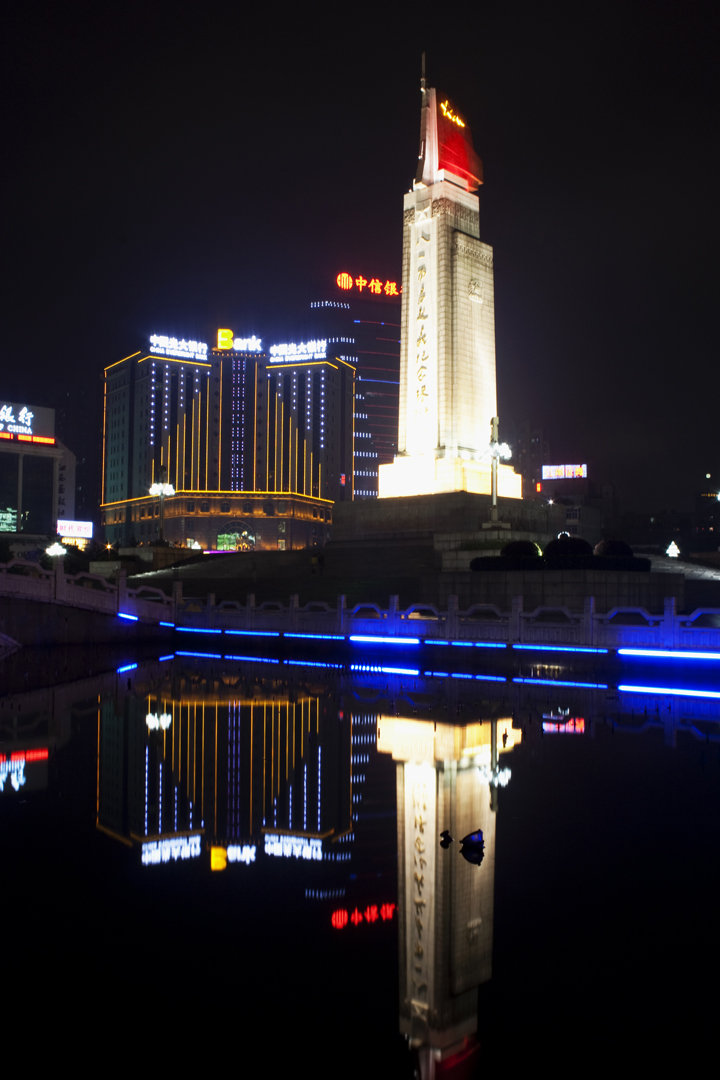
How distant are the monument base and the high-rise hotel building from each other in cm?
4900

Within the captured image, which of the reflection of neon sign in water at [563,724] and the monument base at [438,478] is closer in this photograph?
the reflection of neon sign in water at [563,724]

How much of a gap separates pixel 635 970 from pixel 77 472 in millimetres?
130339

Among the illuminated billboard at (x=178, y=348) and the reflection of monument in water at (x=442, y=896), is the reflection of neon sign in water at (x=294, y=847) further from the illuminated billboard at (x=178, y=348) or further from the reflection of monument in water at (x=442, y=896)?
the illuminated billboard at (x=178, y=348)

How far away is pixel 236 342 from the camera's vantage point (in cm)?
9256

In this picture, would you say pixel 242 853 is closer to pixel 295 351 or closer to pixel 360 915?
pixel 360 915

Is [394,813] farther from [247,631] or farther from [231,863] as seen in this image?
[247,631]

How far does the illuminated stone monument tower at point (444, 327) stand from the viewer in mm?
35719

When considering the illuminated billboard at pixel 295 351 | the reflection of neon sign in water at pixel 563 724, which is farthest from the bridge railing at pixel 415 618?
the illuminated billboard at pixel 295 351

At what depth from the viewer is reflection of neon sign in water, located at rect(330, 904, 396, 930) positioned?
15.0ft

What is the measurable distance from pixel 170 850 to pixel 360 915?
1.69 meters

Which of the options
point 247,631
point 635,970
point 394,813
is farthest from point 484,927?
point 247,631

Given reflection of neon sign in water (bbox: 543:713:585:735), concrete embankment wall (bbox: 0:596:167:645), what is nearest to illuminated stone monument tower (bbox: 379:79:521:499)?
concrete embankment wall (bbox: 0:596:167:645)

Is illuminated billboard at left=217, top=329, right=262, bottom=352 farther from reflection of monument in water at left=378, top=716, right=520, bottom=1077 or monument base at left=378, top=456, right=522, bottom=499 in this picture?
reflection of monument in water at left=378, top=716, right=520, bottom=1077

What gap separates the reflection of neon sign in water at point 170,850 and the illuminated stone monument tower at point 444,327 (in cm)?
3014
